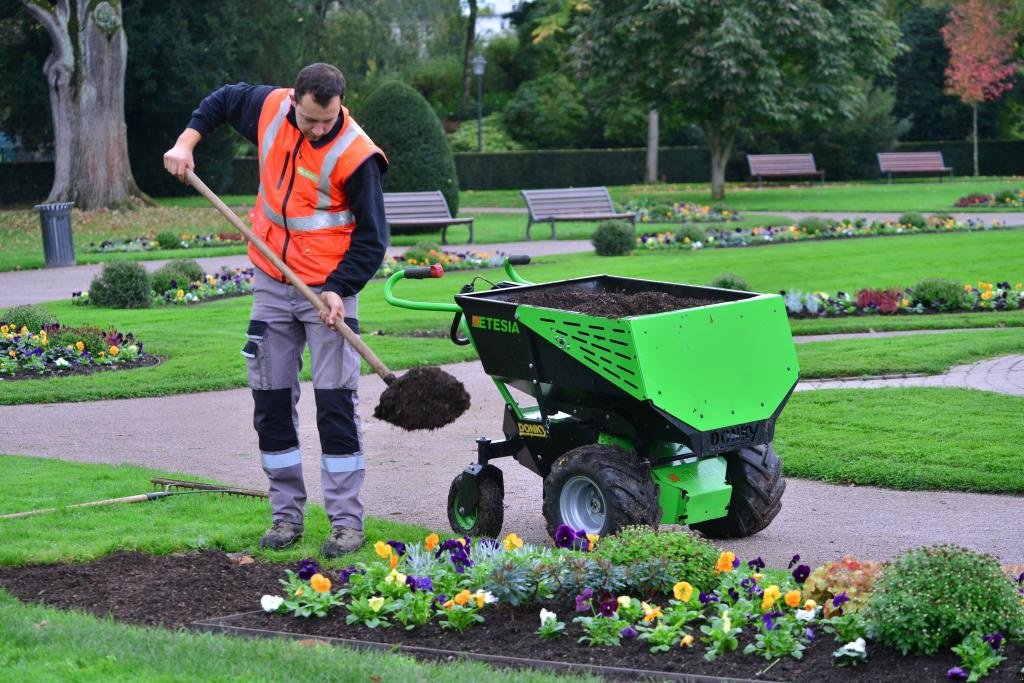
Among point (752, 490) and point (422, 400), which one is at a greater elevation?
point (422, 400)

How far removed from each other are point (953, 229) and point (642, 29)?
38.1ft

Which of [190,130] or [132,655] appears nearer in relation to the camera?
Answer: [132,655]

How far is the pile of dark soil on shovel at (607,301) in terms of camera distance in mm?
5473

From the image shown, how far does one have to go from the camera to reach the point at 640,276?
1568cm

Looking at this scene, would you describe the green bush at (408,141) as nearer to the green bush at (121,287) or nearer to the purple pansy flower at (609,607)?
the green bush at (121,287)

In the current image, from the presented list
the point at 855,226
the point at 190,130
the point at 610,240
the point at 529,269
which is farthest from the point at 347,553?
the point at 855,226

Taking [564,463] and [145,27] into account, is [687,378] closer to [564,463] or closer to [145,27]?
[564,463]

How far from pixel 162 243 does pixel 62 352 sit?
482 inches

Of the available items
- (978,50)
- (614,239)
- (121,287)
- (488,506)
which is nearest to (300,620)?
(488,506)

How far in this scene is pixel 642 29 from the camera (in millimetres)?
31094

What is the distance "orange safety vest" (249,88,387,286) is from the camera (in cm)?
539

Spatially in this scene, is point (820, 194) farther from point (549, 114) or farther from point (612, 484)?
point (612, 484)

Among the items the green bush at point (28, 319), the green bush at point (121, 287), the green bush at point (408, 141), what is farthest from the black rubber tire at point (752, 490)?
the green bush at point (408, 141)

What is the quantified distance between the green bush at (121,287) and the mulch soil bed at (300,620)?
30.4 ft
